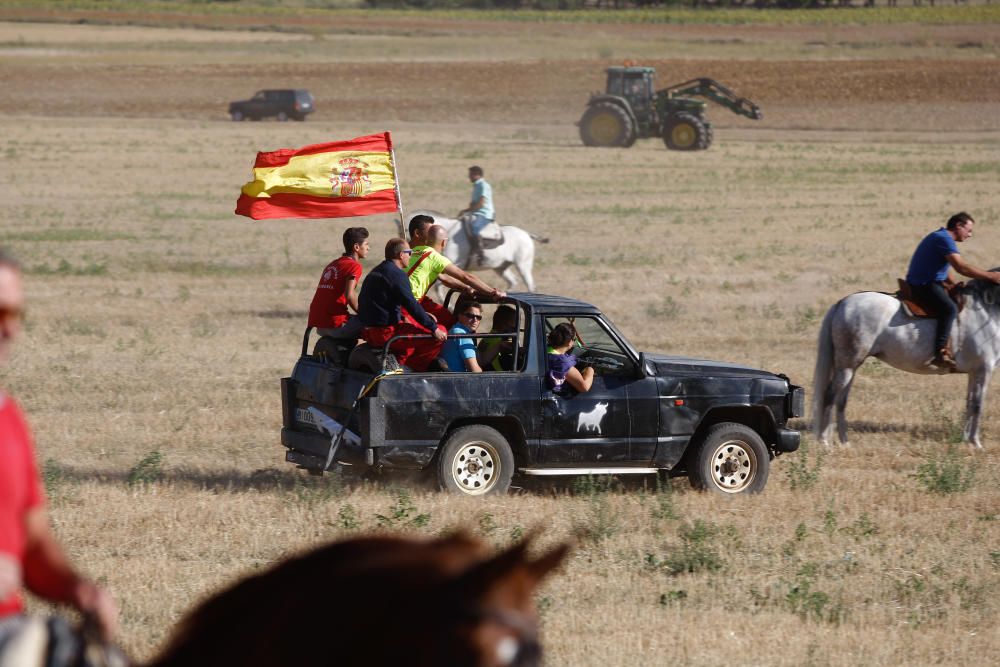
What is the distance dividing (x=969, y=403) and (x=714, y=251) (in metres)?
12.9

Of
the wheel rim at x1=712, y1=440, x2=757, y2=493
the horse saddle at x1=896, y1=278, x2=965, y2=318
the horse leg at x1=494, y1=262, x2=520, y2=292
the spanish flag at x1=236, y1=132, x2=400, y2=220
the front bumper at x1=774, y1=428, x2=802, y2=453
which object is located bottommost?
the wheel rim at x1=712, y1=440, x2=757, y2=493

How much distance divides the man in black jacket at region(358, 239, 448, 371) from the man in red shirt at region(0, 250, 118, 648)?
7213mm

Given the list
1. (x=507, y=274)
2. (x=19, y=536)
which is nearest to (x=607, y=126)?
(x=507, y=274)

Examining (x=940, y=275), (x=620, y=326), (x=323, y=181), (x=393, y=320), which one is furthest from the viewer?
(x=620, y=326)

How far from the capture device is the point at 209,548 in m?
9.20

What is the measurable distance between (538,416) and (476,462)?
560 millimetres

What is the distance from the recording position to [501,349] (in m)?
11.1

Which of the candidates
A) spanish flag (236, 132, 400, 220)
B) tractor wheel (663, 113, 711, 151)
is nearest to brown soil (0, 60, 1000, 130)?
tractor wheel (663, 113, 711, 151)

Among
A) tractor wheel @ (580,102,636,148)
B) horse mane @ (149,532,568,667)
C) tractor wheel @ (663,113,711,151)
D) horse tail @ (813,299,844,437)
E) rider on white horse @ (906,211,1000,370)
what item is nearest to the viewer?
horse mane @ (149,532,568,667)

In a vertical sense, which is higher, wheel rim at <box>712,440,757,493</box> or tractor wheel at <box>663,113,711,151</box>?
tractor wheel at <box>663,113,711,151</box>

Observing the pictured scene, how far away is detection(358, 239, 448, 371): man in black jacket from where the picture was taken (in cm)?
1057

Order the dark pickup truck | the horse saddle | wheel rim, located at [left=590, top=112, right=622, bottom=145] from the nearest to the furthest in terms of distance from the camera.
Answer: the dark pickup truck < the horse saddle < wheel rim, located at [left=590, top=112, right=622, bottom=145]

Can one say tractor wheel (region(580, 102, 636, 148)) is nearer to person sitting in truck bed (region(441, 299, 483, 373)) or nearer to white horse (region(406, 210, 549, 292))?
white horse (region(406, 210, 549, 292))

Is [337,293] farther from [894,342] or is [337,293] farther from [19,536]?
[19,536]
